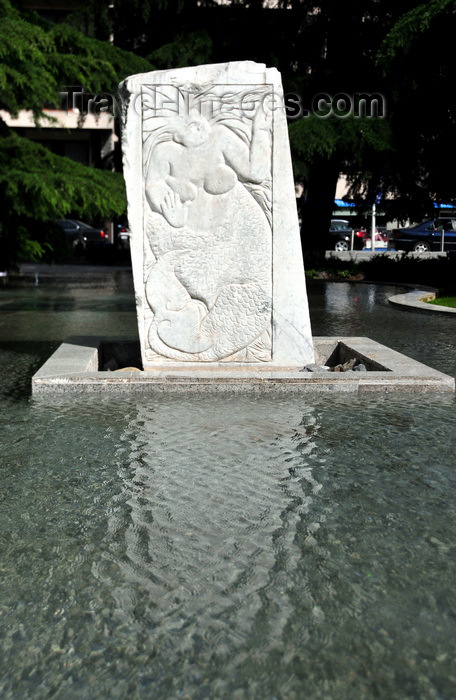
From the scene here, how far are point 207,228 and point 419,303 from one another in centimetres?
896

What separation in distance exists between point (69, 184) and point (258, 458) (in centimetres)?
1161

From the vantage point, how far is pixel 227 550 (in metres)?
3.25

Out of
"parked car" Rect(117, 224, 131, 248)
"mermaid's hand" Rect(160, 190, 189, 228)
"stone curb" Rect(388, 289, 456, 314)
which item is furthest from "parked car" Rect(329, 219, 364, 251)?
"mermaid's hand" Rect(160, 190, 189, 228)

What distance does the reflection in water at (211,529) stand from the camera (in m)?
2.71

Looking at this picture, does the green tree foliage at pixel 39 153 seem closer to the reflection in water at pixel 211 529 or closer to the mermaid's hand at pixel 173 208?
the mermaid's hand at pixel 173 208

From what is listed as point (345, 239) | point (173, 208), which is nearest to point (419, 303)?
point (173, 208)

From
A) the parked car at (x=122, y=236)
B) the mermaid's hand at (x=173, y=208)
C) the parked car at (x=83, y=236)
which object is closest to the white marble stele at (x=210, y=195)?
the mermaid's hand at (x=173, y=208)

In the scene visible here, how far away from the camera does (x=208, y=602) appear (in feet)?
9.23

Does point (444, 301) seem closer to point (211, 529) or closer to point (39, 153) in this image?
point (39, 153)

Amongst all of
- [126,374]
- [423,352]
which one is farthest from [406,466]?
[423,352]

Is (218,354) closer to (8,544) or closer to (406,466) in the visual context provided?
(406,466)

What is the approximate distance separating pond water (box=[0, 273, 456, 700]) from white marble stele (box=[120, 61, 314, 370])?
3.72ft

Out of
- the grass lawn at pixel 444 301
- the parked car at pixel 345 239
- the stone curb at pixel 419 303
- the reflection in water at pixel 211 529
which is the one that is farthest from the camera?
the parked car at pixel 345 239

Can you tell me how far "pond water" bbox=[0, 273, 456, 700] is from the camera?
2436 mm
